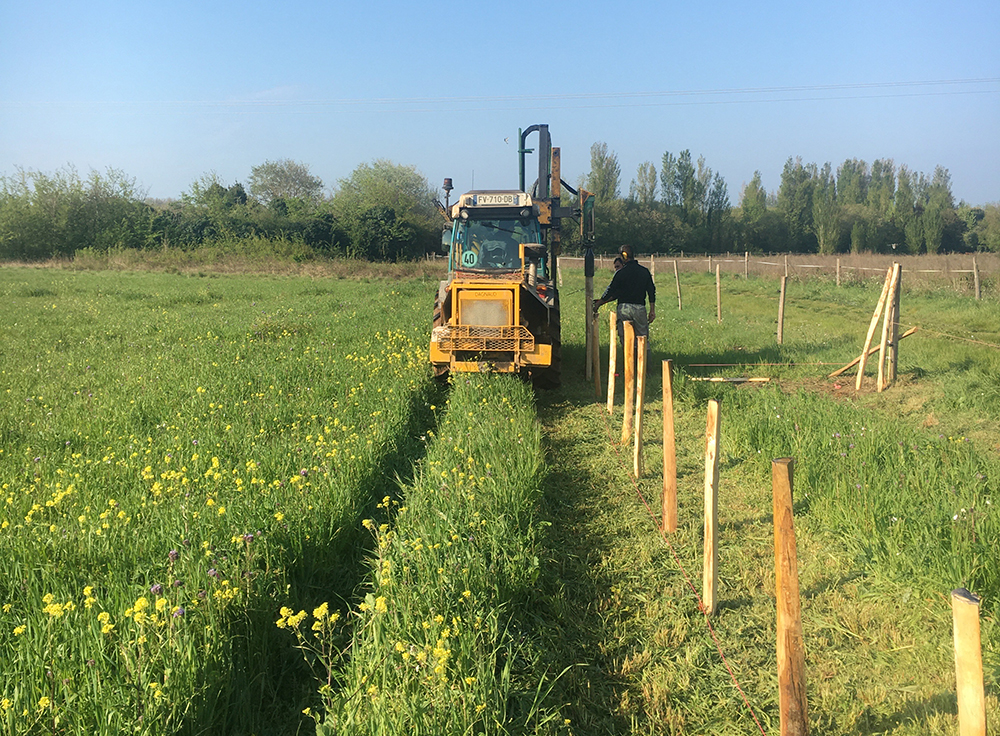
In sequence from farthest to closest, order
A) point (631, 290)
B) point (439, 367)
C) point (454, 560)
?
point (631, 290) → point (439, 367) → point (454, 560)

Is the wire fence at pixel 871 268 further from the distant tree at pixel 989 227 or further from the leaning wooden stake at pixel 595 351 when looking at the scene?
the distant tree at pixel 989 227

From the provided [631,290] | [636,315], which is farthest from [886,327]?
[631,290]

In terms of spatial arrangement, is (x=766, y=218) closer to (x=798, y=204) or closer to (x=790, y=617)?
(x=798, y=204)

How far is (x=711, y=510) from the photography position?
381 cm

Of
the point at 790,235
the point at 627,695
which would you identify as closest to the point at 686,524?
the point at 627,695

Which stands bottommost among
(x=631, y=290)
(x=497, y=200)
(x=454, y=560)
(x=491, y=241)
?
(x=454, y=560)

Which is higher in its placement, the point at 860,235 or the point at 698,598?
the point at 860,235

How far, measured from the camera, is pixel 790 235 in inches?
2771

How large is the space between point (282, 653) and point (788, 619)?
239 centimetres

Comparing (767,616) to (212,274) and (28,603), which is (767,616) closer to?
(28,603)

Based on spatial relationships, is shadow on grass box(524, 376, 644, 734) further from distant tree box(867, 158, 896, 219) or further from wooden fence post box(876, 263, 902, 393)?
distant tree box(867, 158, 896, 219)

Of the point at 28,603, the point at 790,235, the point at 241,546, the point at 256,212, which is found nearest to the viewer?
the point at 28,603

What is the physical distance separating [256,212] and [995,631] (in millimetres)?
52112

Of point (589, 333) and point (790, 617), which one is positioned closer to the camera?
point (790, 617)
